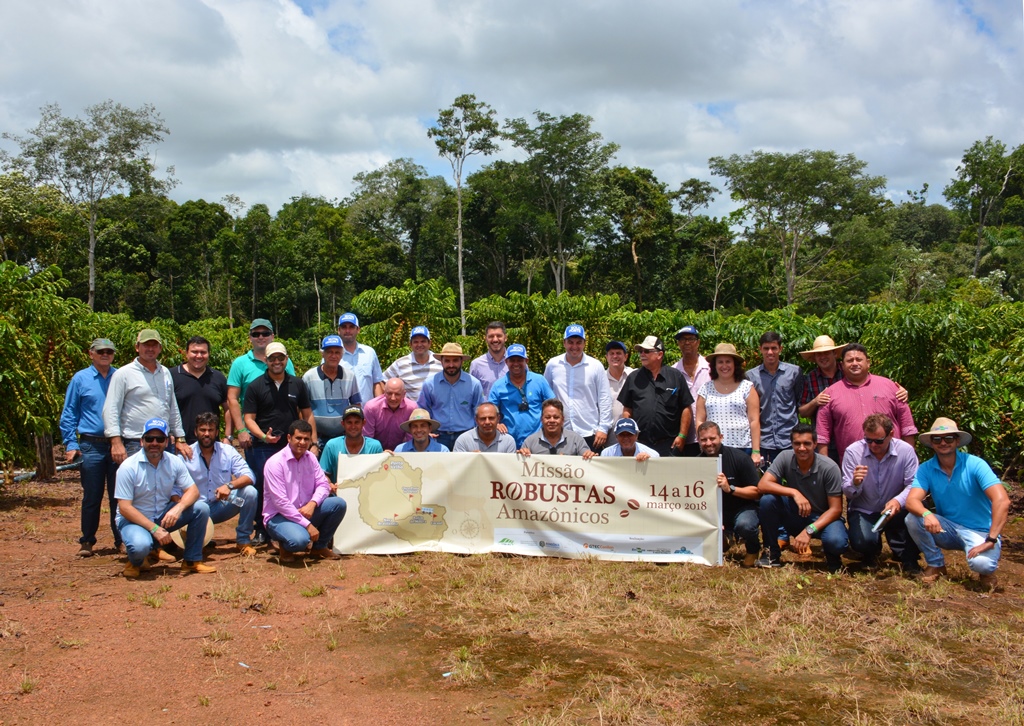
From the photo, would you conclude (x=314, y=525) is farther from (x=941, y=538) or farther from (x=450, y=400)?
(x=941, y=538)

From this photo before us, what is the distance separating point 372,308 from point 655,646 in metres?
9.50

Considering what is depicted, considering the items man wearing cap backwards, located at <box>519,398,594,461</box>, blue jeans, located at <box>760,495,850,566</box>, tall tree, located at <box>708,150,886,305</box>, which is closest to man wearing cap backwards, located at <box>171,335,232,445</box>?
man wearing cap backwards, located at <box>519,398,594,461</box>

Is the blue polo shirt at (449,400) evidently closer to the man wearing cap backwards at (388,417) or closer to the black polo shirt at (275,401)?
the man wearing cap backwards at (388,417)

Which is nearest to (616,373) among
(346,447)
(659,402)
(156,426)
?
(659,402)

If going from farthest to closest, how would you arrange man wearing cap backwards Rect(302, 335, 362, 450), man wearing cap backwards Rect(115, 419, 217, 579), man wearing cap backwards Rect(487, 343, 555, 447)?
man wearing cap backwards Rect(487, 343, 555, 447) < man wearing cap backwards Rect(302, 335, 362, 450) < man wearing cap backwards Rect(115, 419, 217, 579)

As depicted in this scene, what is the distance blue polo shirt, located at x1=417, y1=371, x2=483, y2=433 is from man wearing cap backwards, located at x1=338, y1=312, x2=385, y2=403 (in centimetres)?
59

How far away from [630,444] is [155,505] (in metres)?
3.83

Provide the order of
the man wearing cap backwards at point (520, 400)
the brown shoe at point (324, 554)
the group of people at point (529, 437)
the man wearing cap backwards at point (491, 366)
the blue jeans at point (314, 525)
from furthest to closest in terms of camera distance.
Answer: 1. the man wearing cap backwards at point (491, 366)
2. the man wearing cap backwards at point (520, 400)
3. the brown shoe at point (324, 554)
4. the blue jeans at point (314, 525)
5. the group of people at point (529, 437)

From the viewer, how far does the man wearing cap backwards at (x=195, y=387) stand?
7121 mm

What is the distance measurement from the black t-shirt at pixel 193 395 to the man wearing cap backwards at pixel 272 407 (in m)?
0.40

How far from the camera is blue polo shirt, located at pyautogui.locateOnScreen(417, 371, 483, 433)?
25.0ft

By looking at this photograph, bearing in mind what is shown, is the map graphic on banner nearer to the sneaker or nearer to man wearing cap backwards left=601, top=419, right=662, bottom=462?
man wearing cap backwards left=601, top=419, right=662, bottom=462

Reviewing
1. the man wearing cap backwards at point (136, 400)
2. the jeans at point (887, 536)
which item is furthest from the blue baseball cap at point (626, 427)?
the man wearing cap backwards at point (136, 400)

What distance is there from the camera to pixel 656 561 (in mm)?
6781
